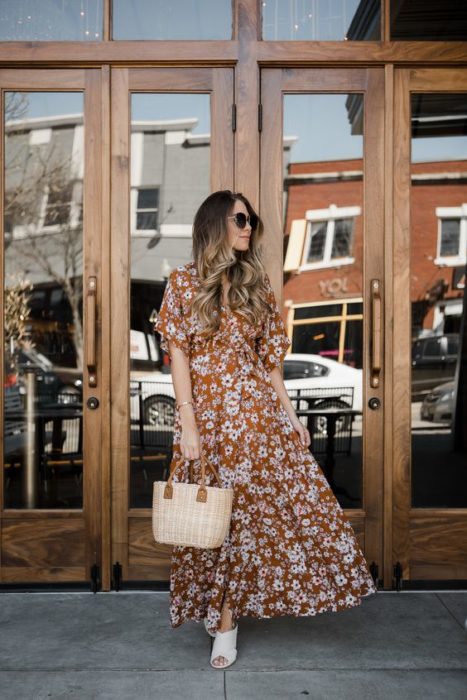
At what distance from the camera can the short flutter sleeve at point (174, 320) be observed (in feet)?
9.90

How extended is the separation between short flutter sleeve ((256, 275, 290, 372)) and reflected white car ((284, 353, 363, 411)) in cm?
78

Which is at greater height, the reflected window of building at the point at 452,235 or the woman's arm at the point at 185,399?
the reflected window of building at the point at 452,235

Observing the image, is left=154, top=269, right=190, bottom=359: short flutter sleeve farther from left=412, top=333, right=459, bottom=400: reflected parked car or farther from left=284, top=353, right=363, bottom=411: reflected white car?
left=412, top=333, right=459, bottom=400: reflected parked car

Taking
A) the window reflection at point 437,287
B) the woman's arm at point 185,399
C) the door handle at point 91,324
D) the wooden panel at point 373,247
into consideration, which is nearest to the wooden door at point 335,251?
the wooden panel at point 373,247

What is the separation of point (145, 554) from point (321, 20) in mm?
2997

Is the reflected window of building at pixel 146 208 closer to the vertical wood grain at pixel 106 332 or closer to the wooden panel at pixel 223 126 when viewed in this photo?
the vertical wood grain at pixel 106 332

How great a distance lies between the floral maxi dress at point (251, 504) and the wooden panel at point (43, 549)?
3.04 ft

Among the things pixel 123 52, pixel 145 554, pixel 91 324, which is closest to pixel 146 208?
pixel 91 324

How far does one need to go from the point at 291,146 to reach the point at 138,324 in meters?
1.27

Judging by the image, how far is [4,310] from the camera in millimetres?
3951

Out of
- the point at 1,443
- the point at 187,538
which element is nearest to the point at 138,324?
the point at 1,443

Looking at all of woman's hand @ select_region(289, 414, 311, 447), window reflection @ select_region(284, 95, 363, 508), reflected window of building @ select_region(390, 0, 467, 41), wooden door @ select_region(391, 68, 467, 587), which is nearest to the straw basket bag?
woman's hand @ select_region(289, 414, 311, 447)

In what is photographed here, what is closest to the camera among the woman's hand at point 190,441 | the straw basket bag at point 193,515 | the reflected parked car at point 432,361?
the straw basket bag at point 193,515

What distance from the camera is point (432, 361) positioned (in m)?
4.09
